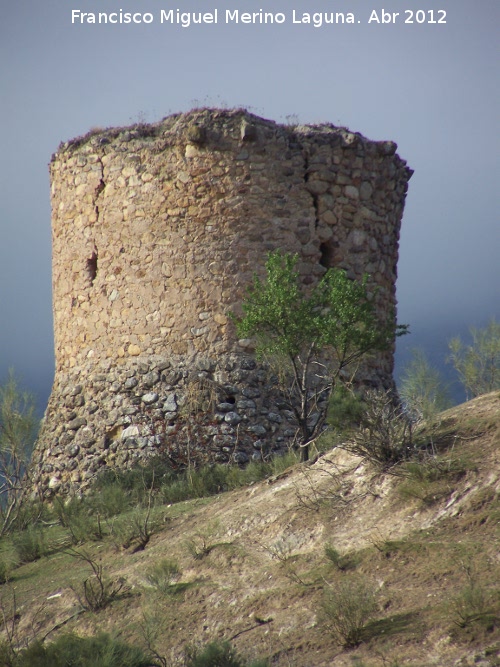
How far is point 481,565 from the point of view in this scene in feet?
21.8

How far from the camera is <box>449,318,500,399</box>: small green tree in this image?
53.2ft

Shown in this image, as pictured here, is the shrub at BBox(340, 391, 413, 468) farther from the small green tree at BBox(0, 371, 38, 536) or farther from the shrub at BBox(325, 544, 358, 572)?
the small green tree at BBox(0, 371, 38, 536)

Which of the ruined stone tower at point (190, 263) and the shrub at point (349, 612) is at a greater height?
the ruined stone tower at point (190, 263)

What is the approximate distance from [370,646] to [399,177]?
9.32 m

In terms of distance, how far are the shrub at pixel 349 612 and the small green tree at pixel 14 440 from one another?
19.6 feet

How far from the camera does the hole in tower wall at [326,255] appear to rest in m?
13.2

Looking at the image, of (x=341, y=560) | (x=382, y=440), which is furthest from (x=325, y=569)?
(x=382, y=440)

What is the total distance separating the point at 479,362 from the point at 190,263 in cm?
649

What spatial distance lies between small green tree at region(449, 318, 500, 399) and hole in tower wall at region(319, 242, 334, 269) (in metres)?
4.26

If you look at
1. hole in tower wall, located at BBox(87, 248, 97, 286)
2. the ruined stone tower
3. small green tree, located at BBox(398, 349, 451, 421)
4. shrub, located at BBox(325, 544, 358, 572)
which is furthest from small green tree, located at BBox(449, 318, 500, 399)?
shrub, located at BBox(325, 544, 358, 572)

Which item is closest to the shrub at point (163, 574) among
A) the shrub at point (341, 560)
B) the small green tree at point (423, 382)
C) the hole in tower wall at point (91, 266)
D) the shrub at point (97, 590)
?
the shrub at point (97, 590)

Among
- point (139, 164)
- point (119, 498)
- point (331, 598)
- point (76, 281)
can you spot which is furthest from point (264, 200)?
point (331, 598)

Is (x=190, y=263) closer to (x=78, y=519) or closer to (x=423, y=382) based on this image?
(x=78, y=519)

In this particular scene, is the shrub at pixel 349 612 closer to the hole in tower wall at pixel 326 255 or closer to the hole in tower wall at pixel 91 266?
the hole in tower wall at pixel 326 255
